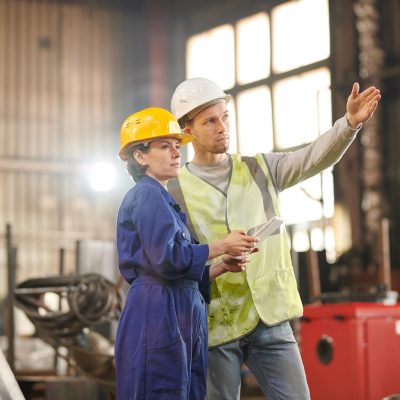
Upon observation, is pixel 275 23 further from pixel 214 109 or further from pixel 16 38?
pixel 214 109

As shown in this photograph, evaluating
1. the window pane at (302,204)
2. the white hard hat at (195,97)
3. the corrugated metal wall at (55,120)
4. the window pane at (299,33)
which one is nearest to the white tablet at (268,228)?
the white hard hat at (195,97)

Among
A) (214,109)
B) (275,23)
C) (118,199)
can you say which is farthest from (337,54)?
(214,109)

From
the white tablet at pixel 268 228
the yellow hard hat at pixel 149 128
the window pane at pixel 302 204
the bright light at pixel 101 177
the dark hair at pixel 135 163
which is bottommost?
the white tablet at pixel 268 228

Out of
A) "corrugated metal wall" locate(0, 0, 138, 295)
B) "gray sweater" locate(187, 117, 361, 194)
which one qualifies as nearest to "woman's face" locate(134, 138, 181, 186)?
"gray sweater" locate(187, 117, 361, 194)

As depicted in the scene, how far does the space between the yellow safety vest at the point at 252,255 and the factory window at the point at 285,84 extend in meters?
9.48

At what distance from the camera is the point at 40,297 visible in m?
7.85

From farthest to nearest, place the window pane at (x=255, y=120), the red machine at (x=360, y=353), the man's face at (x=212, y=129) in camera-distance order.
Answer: the window pane at (x=255, y=120), the red machine at (x=360, y=353), the man's face at (x=212, y=129)

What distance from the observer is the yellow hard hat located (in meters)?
3.49

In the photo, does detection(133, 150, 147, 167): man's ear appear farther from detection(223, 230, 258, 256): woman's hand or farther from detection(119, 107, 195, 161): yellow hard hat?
detection(223, 230, 258, 256): woman's hand

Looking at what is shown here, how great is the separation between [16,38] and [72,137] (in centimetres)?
223

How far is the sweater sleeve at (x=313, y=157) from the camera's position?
366 centimetres

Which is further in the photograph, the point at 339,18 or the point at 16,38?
the point at 16,38

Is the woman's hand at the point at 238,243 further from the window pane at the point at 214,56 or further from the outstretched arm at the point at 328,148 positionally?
the window pane at the point at 214,56

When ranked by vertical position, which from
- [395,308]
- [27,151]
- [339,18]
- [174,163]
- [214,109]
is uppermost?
[339,18]
